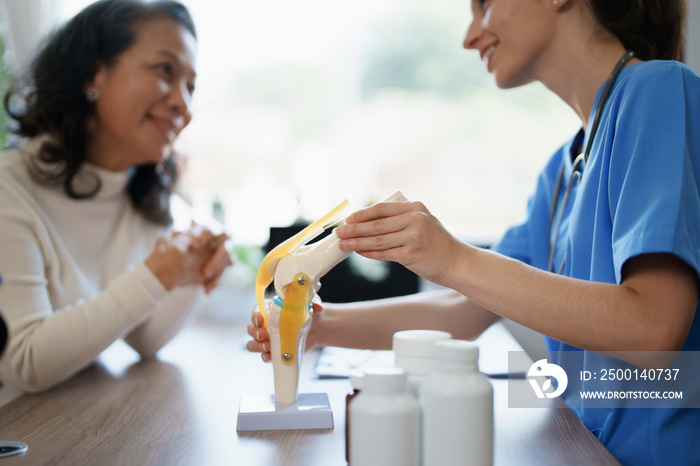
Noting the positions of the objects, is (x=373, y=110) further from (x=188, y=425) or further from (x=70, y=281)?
(x=188, y=425)

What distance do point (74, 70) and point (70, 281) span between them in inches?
22.0

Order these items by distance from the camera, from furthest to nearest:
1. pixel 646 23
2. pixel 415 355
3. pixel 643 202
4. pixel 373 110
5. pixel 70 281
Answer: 1. pixel 373 110
2. pixel 70 281
3. pixel 646 23
4. pixel 643 202
5. pixel 415 355

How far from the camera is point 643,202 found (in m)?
0.84

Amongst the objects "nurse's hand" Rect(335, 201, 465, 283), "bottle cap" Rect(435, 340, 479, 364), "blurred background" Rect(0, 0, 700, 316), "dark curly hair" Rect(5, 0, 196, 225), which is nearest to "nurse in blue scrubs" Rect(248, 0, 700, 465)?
"nurse's hand" Rect(335, 201, 465, 283)

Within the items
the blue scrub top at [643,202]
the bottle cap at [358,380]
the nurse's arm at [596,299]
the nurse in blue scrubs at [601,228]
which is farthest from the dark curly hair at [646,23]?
the bottle cap at [358,380]

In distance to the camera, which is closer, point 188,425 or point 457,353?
point 457,353

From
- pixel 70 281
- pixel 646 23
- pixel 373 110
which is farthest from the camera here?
pixel 373 110

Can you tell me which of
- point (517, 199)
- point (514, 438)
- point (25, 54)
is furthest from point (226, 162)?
point (514, 438)

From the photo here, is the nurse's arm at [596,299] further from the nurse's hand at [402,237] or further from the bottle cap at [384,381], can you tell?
the bottle cap at [384,381]

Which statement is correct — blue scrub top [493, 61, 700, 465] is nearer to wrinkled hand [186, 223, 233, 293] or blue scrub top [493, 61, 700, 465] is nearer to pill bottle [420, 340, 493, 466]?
pill bottle [420, 340, 493, 466]

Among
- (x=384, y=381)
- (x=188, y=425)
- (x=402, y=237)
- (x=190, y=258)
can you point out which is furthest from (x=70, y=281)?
(x=384, y=381)

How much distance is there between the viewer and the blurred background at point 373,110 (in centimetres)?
255

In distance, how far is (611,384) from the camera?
1.01m

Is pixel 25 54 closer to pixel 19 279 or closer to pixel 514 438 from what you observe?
pixel 19 279
